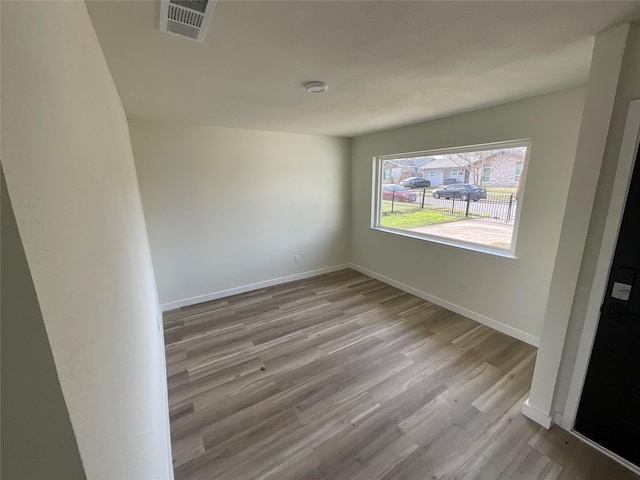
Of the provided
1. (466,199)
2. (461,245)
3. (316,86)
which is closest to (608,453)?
(461,245)

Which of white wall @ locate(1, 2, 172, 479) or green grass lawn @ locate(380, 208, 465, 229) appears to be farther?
green grass lawn @ locate(380, 208, 465, 229)

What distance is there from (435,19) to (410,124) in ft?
7.75

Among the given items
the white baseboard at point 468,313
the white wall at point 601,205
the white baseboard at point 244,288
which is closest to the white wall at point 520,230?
the white baseboard at point 468,313

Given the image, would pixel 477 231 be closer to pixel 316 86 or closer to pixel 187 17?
pixel 316 86

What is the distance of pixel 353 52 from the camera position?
148 centimetres

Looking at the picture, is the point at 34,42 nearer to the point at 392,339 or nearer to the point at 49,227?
the point at 49,227

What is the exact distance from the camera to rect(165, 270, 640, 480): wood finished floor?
157cm

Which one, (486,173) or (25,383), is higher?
(486,173)

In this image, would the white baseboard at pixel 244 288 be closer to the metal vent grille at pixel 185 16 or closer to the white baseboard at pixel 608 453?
the metal vent grille at pixel 185 16

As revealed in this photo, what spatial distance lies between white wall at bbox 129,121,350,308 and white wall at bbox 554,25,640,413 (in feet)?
10.8

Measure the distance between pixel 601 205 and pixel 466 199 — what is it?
1725 millimetres

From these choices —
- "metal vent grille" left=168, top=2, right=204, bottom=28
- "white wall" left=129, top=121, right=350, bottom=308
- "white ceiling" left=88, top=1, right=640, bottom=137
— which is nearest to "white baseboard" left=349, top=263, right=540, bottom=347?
"white wall" left=129, top=121, right=350, bottom=308

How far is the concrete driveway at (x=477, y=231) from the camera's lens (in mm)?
2832

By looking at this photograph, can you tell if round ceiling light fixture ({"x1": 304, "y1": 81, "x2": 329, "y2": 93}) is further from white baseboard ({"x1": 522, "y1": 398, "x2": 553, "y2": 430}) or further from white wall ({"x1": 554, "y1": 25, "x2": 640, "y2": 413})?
white baseboard ({"x1": 522, "y1": 398, "x2": 553, "y2": 430})
